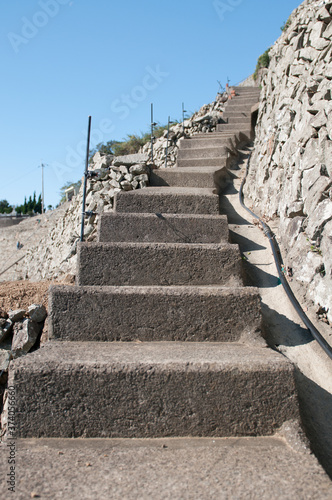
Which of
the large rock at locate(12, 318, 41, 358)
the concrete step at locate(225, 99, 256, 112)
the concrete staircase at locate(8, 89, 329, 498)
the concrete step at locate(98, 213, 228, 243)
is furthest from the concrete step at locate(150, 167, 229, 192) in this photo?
the concrete step at locate(225, 99, 256, 112)

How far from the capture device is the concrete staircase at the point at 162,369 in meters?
1.79

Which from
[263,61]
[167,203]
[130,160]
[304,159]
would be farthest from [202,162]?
[263,61]

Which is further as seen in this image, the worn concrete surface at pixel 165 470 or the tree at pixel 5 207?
the tree at pixel 5 207

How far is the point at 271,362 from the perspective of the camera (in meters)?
2.02

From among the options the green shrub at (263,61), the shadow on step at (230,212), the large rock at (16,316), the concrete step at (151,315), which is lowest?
the large rock at (16,316)

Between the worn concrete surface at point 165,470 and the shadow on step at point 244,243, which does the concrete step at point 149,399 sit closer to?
the worn concrete surface at point 165,470

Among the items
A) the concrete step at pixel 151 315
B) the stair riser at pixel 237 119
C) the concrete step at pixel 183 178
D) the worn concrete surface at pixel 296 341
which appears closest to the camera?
the worn concrete surface at pixel 296 341

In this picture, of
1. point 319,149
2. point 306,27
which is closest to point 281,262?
point 319,149

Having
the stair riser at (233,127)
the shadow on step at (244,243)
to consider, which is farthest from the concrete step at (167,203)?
the stair riser at (233,127)

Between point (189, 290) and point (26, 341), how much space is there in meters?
1.44

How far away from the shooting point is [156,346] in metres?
2.37

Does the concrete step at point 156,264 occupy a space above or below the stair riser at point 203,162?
below

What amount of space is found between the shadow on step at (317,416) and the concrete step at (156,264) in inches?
37.9

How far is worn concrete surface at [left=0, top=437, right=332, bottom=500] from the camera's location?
4.77 ft
